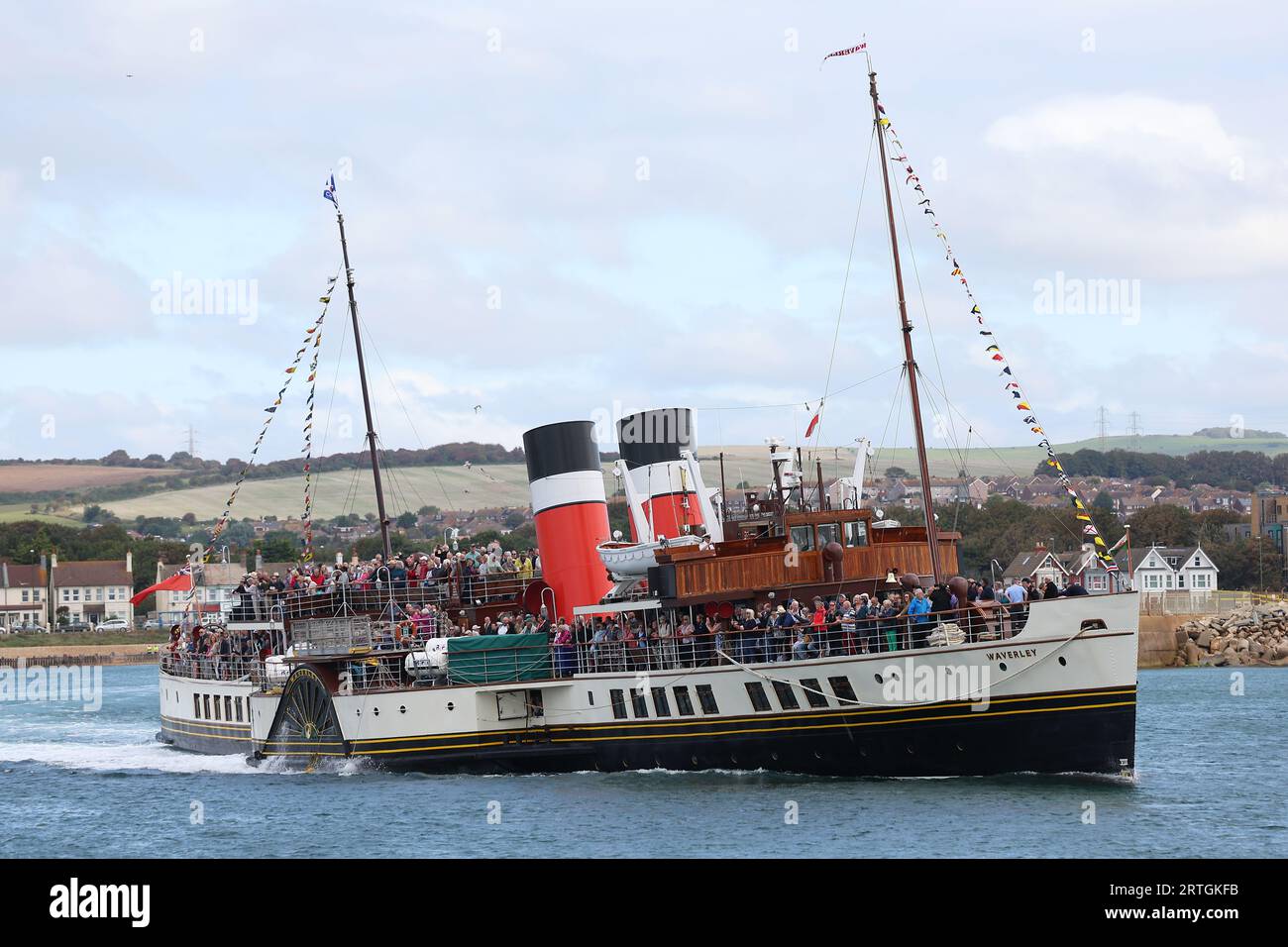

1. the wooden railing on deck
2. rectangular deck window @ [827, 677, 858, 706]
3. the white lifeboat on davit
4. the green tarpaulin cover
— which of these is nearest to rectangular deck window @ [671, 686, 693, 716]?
the wooden railing on deck

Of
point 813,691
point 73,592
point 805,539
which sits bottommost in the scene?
point 73,592

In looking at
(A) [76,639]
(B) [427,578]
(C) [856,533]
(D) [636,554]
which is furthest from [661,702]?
(A) [76,639]

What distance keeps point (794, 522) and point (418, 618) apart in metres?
10.00

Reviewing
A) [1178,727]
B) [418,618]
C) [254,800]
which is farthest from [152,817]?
[1178,727]

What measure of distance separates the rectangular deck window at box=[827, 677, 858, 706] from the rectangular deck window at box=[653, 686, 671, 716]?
3.82m

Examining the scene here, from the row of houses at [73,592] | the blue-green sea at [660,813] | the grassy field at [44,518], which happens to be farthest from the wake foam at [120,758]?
the grassy field at [44,518]

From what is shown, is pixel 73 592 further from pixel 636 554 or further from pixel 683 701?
pixel 683 701

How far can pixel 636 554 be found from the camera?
111 ft

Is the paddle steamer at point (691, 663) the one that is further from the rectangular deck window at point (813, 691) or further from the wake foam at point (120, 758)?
the wake foam at point (120, 758)

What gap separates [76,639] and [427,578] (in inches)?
3813

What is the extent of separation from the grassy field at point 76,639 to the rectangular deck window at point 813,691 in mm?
104700
